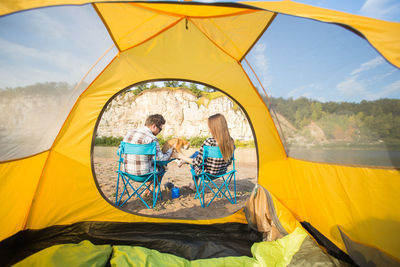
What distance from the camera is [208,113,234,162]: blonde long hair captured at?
2773 millimetres

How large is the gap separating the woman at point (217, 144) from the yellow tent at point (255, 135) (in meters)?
0.37

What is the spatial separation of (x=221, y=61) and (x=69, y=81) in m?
1.69

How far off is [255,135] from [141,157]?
1.48 meters

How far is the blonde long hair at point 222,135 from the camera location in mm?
2773

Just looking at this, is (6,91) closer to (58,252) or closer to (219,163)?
(58,252)

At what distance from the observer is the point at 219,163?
2857 millimetres

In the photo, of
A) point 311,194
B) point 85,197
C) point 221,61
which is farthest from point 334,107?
point 85,197

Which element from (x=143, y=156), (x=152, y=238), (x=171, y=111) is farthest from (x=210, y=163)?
(x=171, y=111)

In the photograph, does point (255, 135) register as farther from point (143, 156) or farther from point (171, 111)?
point (171, 111)

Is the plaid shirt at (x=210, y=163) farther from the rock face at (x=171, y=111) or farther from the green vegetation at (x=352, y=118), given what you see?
the rock face at (x=171, y=111)

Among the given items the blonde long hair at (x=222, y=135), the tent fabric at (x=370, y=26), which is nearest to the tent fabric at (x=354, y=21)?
the tent fabric at (x=370, y=26)

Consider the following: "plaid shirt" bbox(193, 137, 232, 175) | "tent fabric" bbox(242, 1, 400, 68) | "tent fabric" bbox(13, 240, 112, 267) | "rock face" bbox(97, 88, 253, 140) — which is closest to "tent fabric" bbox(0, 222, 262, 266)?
"tent fabric" bbox(13, 240, 112, 267)

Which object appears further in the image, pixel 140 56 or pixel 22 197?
pixel 140 56

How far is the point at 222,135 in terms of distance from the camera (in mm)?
2773
